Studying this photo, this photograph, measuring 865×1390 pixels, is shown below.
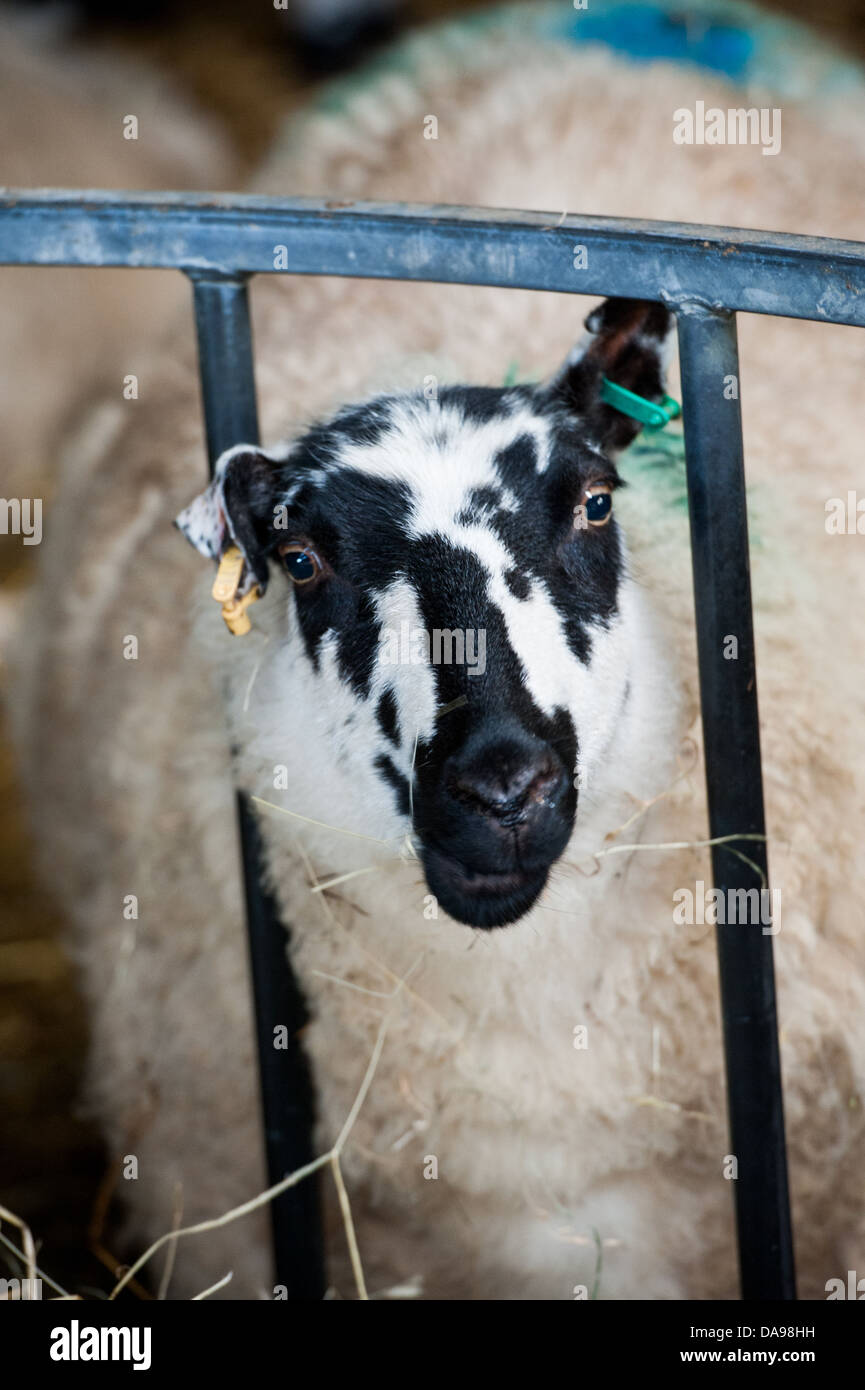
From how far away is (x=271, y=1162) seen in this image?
2.38m

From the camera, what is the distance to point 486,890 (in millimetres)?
1909

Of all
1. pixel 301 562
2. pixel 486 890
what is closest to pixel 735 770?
pixel 486 890

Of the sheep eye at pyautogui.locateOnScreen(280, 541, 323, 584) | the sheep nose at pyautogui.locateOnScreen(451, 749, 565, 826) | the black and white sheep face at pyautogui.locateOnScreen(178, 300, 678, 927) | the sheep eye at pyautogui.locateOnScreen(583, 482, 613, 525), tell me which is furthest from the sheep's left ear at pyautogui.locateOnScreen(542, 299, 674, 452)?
the sheep nose at pyautogui.locateOnScreen(451, 749, 565, 826)

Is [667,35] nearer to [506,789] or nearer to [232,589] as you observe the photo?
[232,589]

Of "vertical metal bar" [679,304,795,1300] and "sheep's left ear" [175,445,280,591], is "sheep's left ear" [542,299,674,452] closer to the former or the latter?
"vertical metal bar" [679,304,795,1300]

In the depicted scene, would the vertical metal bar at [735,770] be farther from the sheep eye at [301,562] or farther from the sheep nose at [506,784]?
the sheep eye at [301,562]

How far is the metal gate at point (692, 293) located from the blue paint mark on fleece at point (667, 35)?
2.80 metres

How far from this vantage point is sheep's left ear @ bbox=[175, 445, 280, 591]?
211cm

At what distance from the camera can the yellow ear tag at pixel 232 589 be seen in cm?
213

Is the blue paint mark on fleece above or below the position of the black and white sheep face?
above

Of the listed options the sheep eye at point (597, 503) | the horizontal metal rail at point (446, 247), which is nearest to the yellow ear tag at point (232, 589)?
the horizontal metal rail at point (446, 247)

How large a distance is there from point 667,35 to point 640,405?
2.88m
